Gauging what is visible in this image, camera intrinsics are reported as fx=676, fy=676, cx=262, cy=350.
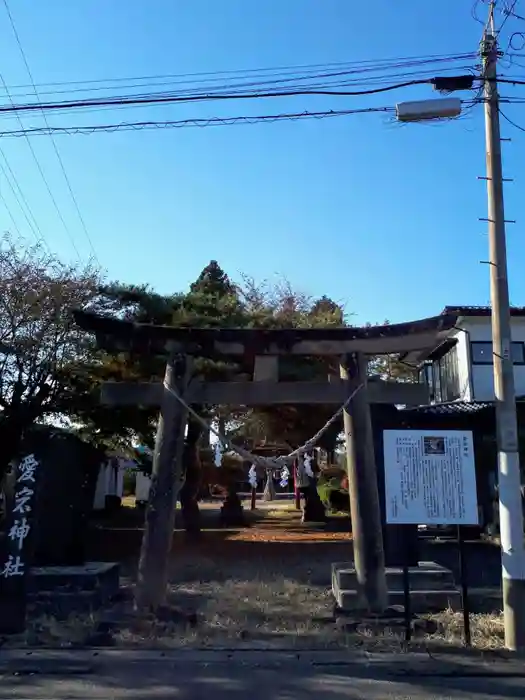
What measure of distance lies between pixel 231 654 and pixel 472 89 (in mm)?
7600

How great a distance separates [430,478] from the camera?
28.0 ft

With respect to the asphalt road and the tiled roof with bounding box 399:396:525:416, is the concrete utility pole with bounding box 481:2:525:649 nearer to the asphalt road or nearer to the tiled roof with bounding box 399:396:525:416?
the asphalt road

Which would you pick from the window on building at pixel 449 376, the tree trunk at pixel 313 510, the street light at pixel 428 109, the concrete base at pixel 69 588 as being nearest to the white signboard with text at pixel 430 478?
the street light at pixel 428 109

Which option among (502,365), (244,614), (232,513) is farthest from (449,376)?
(244,614)

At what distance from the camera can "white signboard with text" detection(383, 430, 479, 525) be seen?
27.5 ft

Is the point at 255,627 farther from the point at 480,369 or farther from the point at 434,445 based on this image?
the point at 480,369

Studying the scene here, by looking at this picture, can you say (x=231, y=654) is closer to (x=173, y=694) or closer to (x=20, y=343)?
(x=173, y=694)

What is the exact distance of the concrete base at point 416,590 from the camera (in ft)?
31.3

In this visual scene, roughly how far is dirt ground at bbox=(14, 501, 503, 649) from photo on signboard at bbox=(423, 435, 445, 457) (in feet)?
7.27

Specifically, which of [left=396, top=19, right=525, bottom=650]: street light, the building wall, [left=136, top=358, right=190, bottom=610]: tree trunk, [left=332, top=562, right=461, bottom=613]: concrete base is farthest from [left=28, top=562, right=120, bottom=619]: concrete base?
the building wall

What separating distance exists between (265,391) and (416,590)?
366 cm

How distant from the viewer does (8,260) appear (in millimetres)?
16453

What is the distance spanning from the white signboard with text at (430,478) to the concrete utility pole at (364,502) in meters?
1.10

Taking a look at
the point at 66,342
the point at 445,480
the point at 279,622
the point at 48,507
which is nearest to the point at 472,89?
the point at 445,480
